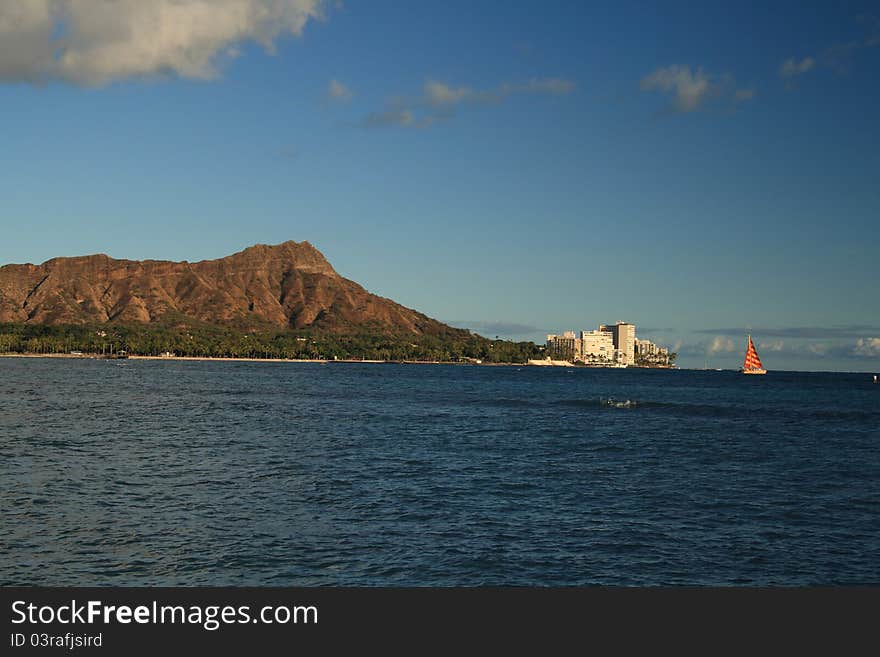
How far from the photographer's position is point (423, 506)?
4178 cm

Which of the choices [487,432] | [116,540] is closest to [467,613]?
[116,540]

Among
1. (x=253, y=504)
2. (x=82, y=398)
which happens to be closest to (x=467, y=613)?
(x=253, y=504)

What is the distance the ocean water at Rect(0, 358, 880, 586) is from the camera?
29734 mm

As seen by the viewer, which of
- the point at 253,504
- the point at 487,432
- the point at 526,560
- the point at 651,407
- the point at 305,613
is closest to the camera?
the point at 305,613

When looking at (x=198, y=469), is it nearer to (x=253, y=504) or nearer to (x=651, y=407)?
(x=253, y=504)

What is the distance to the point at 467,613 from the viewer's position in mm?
19141

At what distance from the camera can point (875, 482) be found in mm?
55750

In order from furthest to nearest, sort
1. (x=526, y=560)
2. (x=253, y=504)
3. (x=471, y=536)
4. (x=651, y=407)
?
(x=651, y=407) → (x=253, y=504) → (x=471, y=536) → (x=526, y=560)

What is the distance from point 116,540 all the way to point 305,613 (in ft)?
57.6

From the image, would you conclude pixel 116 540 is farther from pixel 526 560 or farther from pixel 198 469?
pixel 198 469

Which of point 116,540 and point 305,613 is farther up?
point 305,613

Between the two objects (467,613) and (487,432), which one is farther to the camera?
(487,432)

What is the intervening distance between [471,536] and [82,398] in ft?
351

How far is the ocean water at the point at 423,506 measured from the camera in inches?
1171
